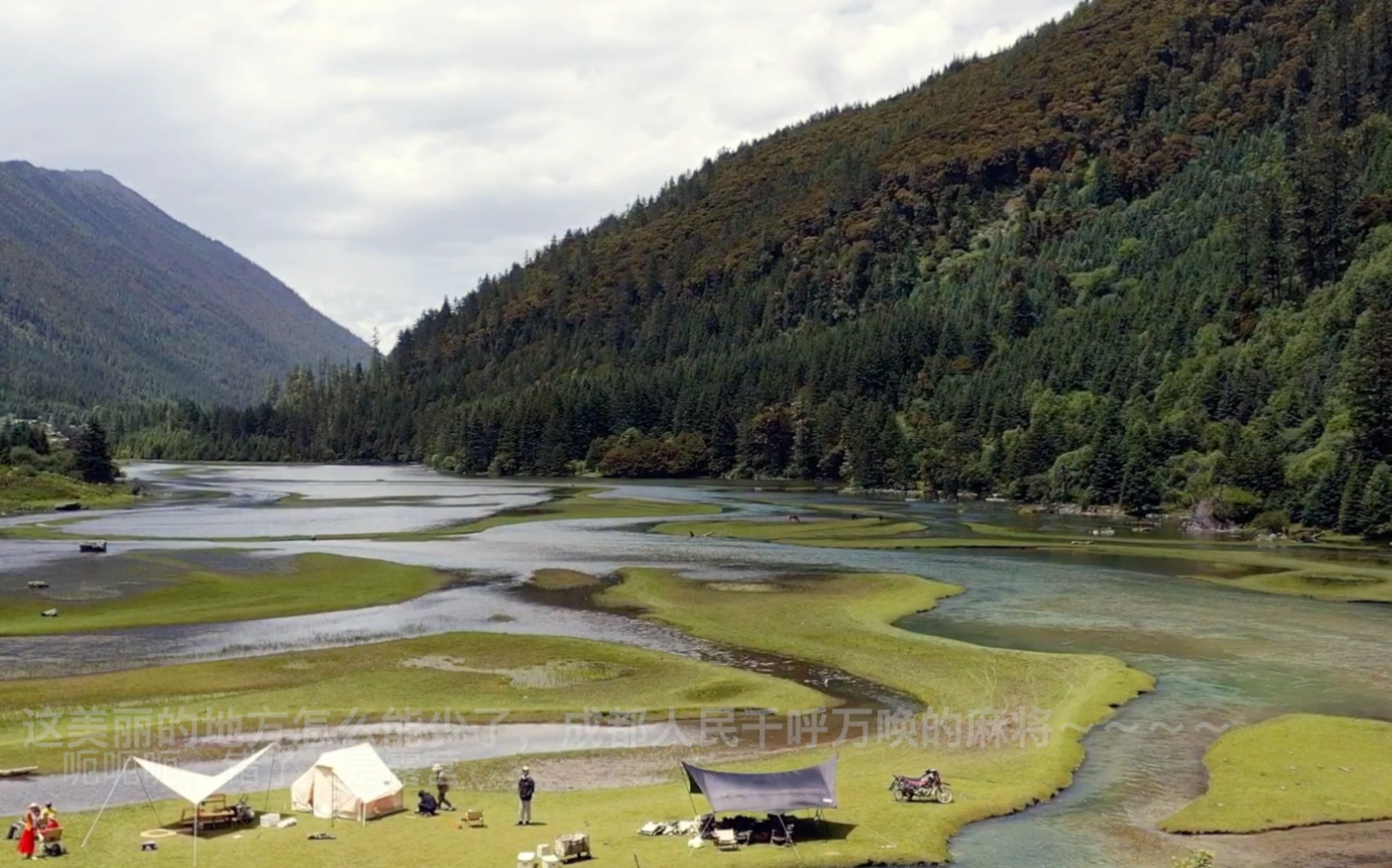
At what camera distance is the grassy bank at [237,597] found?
7531 cm

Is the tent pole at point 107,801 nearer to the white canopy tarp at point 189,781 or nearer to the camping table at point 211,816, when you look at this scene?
the white canopy tarp at point 189,781

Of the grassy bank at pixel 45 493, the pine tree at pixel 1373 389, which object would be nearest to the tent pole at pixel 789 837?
the pine tree at pixel 1373 389

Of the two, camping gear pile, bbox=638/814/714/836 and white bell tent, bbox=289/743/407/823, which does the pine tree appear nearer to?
camping gear pile, bbox=638/814/714/836

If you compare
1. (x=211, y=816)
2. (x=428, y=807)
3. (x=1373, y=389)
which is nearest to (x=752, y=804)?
(x=428, y=807)

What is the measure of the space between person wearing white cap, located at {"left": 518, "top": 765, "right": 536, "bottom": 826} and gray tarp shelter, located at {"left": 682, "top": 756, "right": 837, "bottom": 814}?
199 inches

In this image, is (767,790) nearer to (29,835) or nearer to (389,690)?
(29,835)

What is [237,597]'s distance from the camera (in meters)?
86.6

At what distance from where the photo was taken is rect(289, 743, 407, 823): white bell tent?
3797 cm

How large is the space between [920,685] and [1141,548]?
77.6 metres

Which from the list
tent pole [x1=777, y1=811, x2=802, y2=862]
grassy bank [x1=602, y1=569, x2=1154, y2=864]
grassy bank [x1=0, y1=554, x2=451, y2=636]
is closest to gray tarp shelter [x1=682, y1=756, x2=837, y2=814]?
tent pole [x1=777, y1=811, x2=802, y2=862]

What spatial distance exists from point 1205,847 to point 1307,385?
152 meters

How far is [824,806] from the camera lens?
122 ft

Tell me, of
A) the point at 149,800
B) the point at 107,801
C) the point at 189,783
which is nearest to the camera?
the point at 189,783

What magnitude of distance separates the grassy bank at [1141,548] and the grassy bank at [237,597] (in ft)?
153
